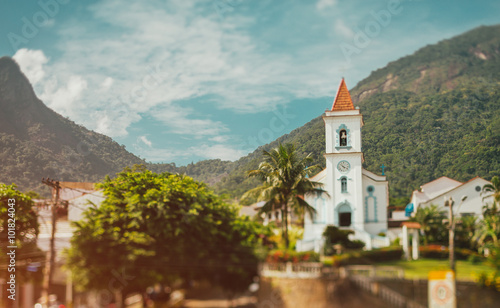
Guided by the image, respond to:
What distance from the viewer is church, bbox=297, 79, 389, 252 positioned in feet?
122

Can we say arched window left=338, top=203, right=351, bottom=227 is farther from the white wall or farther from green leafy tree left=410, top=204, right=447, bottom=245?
the white wall

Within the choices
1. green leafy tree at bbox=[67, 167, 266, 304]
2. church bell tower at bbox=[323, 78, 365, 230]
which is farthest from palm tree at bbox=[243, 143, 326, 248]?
church bell tower at bbox=[323, 78, 365, 230]

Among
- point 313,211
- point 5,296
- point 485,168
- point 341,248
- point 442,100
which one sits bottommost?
point 5,296

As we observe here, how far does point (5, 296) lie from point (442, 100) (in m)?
85.5

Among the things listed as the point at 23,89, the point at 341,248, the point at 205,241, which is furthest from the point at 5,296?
the point at 23,89

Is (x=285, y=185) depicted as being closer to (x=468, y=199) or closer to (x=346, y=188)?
(x=346, y=188)

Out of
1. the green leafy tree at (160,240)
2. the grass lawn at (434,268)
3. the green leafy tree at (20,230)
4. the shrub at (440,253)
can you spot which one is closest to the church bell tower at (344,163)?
the shrub at (440,253)

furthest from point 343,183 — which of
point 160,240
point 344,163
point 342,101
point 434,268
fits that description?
point 160,240

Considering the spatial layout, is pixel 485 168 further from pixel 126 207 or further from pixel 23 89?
pixel 23 89

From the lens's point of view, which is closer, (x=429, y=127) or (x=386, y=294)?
(x=386, y=294)

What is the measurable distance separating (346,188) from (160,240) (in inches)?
575

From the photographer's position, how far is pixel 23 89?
102000mm

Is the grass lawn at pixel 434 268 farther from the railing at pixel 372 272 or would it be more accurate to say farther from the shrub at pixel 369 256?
the railing at pixel 372 272

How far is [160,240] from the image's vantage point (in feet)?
104
